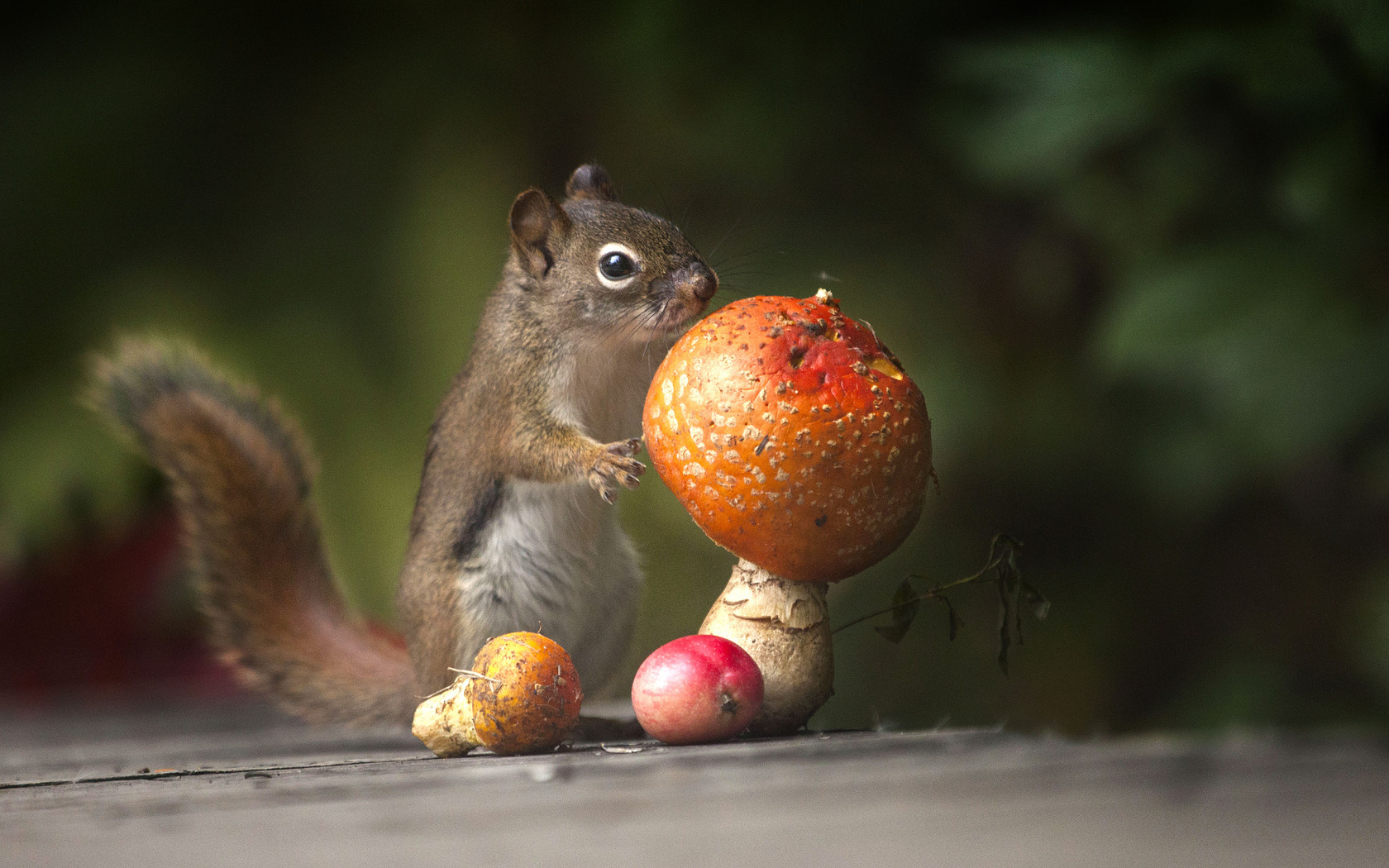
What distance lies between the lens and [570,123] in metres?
2.12

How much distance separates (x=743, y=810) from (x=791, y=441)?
271mm

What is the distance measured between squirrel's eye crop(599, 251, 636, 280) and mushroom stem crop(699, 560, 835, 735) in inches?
10.7

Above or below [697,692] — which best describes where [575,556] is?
above

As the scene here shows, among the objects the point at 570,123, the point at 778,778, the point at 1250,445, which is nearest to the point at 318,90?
the point at 570,123

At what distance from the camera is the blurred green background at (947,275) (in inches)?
57.6

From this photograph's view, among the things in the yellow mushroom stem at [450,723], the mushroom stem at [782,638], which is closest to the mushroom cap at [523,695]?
the yellow mushroom stem at [450,723]

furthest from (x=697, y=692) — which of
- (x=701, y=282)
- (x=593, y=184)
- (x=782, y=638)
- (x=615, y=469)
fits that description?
(x=593, y=184)

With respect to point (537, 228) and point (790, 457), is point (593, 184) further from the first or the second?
point (790, 457)

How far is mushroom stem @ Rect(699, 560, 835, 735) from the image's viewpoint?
81cm

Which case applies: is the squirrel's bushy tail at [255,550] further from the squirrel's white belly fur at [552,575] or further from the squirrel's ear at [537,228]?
the squirrel's ear at [537,228]

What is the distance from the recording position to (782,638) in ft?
2.67

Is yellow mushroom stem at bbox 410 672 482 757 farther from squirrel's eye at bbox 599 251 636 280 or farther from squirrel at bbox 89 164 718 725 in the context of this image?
squirrel's eye at bbox 599 251 636 280

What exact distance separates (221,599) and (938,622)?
→ 103cm

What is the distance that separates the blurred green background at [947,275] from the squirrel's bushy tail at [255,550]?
0.38 meters
